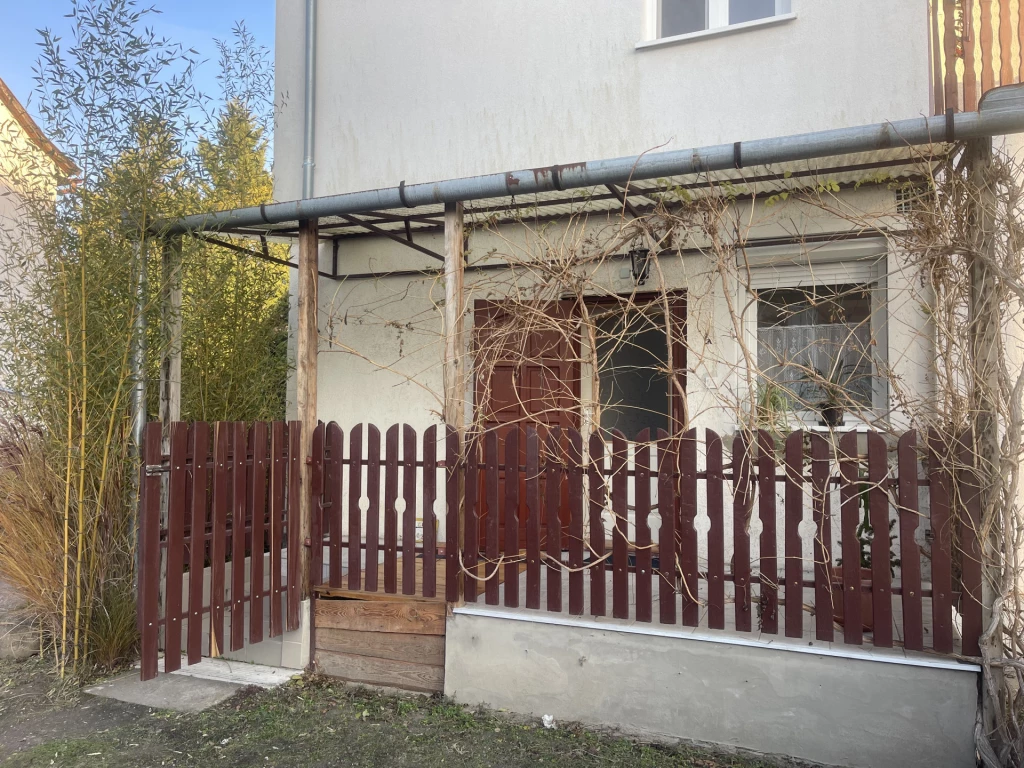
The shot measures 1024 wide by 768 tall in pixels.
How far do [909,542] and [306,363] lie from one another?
3.72 meters

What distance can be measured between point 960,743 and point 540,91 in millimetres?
5389

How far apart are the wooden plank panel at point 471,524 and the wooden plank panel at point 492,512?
7cm

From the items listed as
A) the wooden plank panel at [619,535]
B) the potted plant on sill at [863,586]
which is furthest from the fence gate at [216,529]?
the potted plant on sill at [863,586]

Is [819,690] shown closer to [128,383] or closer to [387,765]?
[387,765]

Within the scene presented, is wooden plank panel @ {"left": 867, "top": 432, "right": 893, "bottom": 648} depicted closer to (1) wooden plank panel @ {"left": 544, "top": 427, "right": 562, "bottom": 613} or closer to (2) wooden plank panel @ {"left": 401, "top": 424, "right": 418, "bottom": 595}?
(1) wooden plank panel @ {"left": 544, "top": 427, "right": 562, "bottom": 613}

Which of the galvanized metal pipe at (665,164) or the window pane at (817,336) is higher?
the galvanized metal pipe at (665,164)

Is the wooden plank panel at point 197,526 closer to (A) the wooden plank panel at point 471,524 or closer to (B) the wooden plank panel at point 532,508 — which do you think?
(A) the wooden plank panel at point 471,524

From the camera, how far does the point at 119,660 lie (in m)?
4.78

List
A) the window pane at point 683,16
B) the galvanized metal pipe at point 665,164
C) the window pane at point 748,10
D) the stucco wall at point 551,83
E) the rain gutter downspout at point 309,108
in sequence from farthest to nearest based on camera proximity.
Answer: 1. the rain gutter downspout at point 309,108
2. the window pane at point 683,16
3. the window pane at point 748,10
4. the stucco wall at point 551,83
5. the galvanized metal pipe at point 665,164

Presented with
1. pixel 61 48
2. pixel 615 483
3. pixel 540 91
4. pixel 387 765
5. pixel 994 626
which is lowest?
pixel 387 765

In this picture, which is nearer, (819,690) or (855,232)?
(819,690)

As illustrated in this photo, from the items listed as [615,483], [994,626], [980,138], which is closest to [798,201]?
[980,138]

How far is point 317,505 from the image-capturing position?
15.3 feet

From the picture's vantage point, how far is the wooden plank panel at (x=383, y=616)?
14.2 feet
